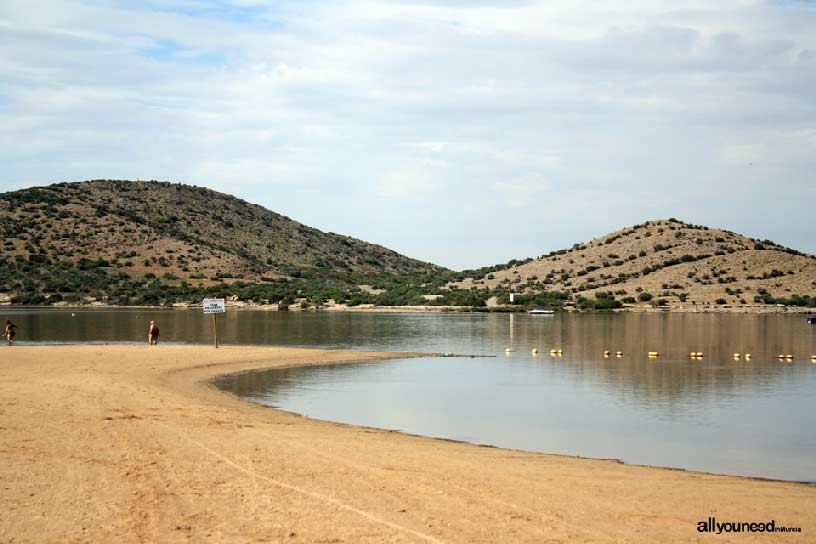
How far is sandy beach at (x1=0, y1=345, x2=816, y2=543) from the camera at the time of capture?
1040 cm

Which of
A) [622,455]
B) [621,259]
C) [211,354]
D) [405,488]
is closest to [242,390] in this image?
[211,354]

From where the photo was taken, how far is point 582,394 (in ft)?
94.9

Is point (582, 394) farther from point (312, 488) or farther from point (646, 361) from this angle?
point (312, 488)

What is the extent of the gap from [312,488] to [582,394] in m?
18.3

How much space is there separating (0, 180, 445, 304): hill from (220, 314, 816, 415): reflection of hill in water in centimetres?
5318

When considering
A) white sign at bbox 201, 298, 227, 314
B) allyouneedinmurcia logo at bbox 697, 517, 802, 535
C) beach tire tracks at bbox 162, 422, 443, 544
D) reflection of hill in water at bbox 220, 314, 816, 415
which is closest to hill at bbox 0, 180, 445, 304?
reflection of hill in water at bbox 220, 314, 816, 415

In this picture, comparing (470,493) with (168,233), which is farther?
(168,233)

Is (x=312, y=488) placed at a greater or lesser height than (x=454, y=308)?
lesser

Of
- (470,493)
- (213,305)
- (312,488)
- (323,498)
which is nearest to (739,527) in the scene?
(470,493)

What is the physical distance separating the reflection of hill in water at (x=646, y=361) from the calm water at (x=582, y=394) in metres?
0.08

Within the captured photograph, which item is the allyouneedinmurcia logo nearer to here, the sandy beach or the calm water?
the sandy beach

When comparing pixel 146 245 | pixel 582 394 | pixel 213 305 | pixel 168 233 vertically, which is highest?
→ pixel 168 233

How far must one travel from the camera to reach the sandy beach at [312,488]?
10398mm

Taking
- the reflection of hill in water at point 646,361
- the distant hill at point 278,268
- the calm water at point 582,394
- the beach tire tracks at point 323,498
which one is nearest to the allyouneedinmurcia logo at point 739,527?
the beach tire tracks at point 323,498
